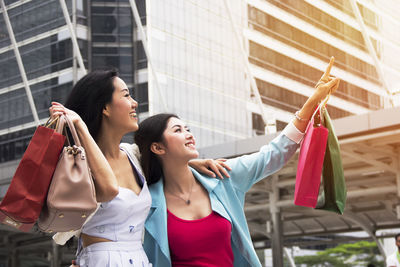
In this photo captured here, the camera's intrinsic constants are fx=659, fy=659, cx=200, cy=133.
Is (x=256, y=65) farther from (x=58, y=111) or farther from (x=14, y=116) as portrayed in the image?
(x=58, y=111)

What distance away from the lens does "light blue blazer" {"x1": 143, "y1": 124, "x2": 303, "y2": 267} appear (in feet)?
9.95

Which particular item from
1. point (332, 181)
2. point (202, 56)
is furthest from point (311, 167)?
point (202, 56)

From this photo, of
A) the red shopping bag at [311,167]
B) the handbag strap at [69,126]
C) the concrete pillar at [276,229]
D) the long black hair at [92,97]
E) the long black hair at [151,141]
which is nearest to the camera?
the handbag strap at [69,126]

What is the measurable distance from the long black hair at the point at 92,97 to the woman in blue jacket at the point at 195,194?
→ 1.37 ft

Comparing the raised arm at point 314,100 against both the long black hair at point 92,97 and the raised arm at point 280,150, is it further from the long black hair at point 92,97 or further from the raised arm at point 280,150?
the long black hair at point 92,97

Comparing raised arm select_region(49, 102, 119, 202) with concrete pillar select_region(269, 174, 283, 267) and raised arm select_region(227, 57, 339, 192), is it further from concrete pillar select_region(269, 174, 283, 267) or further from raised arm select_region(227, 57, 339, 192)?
concrete pillar select_region(269, 174, 283, 267)

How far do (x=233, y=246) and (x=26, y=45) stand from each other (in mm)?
24128

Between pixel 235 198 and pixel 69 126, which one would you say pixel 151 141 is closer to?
pixel 235 198

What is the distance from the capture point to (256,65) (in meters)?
40.0

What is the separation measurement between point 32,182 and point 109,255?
0.57m

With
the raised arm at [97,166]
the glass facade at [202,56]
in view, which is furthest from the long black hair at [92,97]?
the glass facade at [202,56]

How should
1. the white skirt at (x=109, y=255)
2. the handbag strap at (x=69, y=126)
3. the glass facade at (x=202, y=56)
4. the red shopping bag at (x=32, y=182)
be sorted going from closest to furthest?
the red shopping bag at (x=32, y=182) → the handbag strap at (x=69, y=126) → the white skirt at (x=109, y=255) → the glass facade at (x=202, y=56)

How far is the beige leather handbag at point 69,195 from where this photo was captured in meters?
2.35

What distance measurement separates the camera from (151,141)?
331 centimetres
